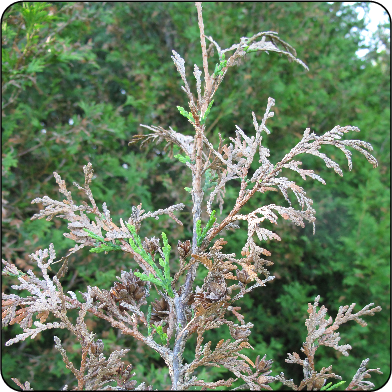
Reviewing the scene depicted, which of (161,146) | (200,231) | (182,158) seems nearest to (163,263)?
(200,231)

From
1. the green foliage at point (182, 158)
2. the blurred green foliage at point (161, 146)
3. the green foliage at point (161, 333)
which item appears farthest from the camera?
the blurred green foliage at point (161, 146)

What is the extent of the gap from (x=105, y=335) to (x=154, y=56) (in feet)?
12.0

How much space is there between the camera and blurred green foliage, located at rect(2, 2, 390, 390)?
3.50 meters

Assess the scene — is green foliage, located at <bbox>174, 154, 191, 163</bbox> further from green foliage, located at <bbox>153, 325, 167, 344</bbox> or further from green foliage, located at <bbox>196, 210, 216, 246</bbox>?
green foliage, located at <bbox>153, 325, 167, 344</bbox>

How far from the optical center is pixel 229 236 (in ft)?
14.2

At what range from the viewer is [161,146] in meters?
4.44

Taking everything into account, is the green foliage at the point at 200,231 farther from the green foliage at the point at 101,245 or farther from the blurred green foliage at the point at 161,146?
the blurred green foliage at the point at 161,146

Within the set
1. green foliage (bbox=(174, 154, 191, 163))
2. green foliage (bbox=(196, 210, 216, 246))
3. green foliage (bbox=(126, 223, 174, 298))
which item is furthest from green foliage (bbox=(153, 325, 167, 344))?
green foliage (bbox=(174, 154, 191, 163))

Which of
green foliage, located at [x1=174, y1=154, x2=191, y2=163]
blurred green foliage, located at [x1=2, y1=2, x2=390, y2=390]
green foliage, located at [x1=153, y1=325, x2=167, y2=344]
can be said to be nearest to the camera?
green foliage, located at [x1=153, y1=325, x2=167, y2=344]

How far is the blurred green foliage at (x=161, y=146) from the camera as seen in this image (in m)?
3.50

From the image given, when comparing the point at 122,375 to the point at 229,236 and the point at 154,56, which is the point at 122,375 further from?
the point at 154,56

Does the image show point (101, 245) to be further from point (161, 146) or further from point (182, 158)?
point (161, 146)

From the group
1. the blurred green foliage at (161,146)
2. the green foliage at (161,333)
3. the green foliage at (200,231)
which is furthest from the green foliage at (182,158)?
the blurred green foliage at (161,146)

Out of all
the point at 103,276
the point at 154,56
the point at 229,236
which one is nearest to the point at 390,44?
the point at 154,56
